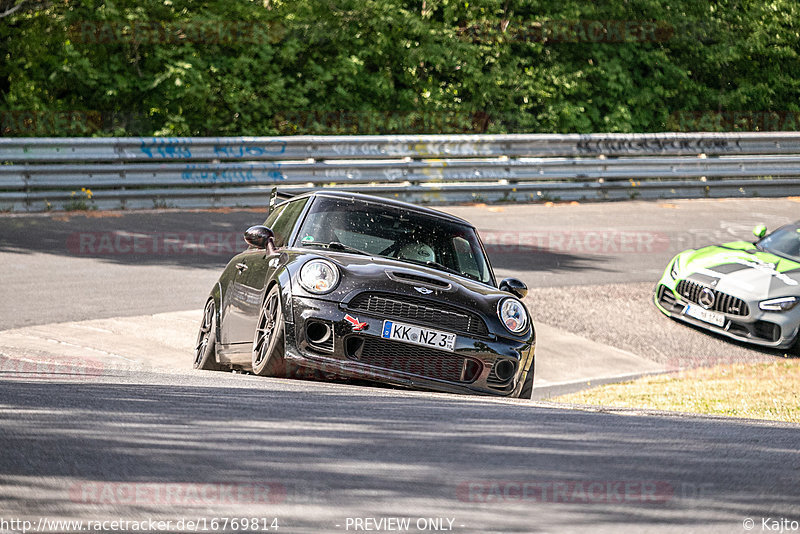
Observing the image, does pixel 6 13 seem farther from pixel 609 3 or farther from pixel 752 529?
pixel 752 529

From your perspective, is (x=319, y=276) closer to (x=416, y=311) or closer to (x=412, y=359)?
(x=416, y=311)

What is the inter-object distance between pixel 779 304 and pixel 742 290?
1.38ft

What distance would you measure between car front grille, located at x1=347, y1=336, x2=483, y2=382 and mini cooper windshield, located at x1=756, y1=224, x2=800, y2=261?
677cm

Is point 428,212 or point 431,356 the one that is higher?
point 428,212

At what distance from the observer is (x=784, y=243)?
1245 centimetres

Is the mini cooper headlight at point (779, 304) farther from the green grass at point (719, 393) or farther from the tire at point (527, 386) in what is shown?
the tire at point (527, 386)

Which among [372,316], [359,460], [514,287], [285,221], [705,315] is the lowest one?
[705,315]

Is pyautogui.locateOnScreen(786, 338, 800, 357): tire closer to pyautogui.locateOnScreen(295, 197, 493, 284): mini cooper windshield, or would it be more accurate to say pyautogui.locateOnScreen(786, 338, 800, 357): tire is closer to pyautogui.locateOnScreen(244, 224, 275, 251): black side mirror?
pyautogui.locateOnScreen(295, 197, 493, 284): mini cooper windshield

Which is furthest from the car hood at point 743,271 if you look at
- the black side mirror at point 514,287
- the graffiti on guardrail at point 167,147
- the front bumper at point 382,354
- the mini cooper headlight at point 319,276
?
the graffiti on guardrail at point 167,147

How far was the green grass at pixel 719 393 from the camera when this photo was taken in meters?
8.27

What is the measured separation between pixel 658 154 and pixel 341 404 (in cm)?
1652

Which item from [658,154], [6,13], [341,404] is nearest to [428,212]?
[341,404]

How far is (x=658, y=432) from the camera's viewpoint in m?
4.82

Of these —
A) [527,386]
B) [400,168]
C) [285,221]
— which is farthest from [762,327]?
[400,168]
